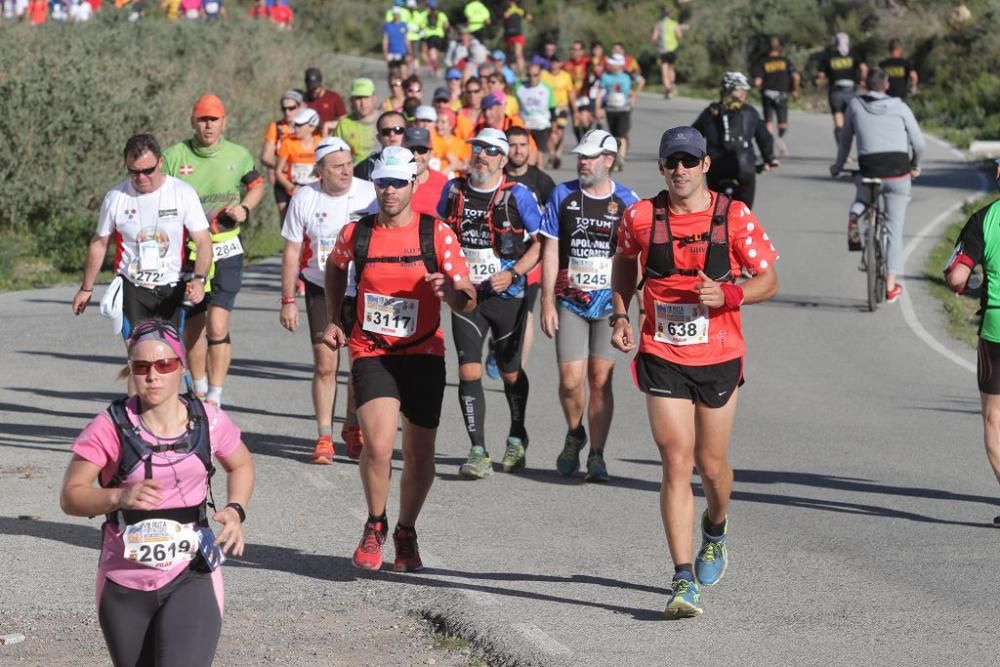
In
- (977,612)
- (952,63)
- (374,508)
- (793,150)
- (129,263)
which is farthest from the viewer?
(952,63)

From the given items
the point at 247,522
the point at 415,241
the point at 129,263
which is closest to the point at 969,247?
the point at 415,241

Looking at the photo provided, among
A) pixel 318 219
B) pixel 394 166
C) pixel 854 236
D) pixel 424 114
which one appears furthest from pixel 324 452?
pixel 854 236

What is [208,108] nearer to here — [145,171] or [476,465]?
[145,171]

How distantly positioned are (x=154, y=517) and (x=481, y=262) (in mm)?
5568

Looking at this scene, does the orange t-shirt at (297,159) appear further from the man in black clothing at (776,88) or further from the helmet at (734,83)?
the man in black clothing at (776,88)

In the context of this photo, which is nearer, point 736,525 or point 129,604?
point 129,604

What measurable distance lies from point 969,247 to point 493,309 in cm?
305

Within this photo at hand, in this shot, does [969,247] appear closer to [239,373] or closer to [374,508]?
[374,508]

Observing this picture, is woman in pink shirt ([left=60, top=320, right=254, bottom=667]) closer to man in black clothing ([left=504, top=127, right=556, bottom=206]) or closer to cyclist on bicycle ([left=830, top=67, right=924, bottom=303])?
man in black clothing ([left=504, top=127, right=556, bottom=206])

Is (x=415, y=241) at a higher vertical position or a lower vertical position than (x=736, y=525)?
higher

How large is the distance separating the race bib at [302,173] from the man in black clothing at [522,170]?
5415 mm

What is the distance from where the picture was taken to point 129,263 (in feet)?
36.7

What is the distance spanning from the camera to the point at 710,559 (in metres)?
8.44

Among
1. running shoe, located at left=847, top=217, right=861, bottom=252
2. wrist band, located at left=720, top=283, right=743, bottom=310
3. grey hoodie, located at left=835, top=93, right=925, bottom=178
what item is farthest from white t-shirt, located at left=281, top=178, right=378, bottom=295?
running shoe, located at left=847, top=217, right=861, bottom=252
